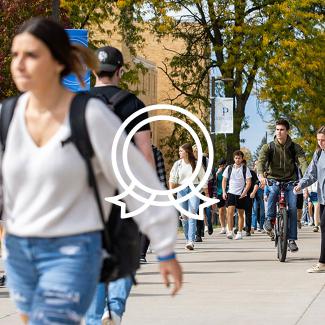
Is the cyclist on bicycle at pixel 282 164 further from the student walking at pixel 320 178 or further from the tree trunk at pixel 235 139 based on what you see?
the tree trunk at pixel 235 139

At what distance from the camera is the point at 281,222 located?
15.5 metres

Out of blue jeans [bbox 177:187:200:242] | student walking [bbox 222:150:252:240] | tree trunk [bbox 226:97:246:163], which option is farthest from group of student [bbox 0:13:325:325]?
tree trunk [bbox 226:97:246:163]

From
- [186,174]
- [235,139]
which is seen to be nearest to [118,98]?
[186,174]

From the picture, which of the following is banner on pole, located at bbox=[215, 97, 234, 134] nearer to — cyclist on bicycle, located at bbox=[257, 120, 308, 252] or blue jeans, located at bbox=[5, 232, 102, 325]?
cyclist on bicycle, located at bbox=[257, 120, 308, 252]

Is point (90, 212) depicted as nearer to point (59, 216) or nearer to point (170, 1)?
point (59, 216)

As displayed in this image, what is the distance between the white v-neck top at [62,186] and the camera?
169 inches

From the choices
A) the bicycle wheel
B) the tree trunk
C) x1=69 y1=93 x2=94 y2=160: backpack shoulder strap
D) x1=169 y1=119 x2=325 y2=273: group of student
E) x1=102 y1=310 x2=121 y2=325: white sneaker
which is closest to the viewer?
x1=69 y1=93 x2=94 y2=160: backpack shoulder strap

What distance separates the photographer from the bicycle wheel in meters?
15.3

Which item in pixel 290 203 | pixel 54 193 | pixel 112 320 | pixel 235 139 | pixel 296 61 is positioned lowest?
pixel 112 320

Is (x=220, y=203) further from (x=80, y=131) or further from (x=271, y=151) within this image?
(x=80, y=131)

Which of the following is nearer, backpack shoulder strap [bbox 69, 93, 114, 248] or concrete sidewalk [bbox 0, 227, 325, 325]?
backpack shoulder strap [bbox 69, 93, 114, 248]

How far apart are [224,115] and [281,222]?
20114mm

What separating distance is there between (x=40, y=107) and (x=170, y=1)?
34.5m

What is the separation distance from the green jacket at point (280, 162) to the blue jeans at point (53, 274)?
36.8 feet
